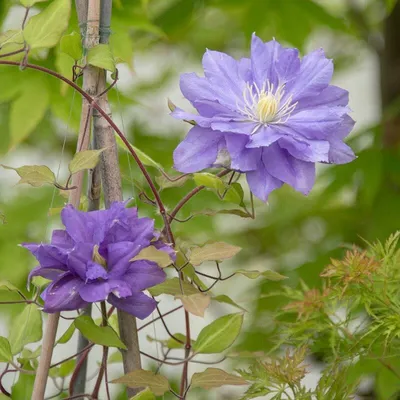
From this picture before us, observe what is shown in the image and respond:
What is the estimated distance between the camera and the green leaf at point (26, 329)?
40cm

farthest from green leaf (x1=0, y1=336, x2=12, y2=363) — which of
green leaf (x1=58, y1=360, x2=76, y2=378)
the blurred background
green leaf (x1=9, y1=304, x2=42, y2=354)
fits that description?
the blurred background

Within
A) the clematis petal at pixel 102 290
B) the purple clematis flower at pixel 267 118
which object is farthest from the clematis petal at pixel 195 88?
the clematis petal at pixel 102 290

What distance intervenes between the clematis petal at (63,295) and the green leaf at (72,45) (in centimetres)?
11

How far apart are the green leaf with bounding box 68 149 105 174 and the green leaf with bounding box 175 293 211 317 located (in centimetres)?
8

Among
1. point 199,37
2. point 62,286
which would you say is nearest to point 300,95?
point 62,286

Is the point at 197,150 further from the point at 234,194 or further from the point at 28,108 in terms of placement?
the point at 28,108

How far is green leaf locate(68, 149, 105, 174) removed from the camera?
13.4 inches

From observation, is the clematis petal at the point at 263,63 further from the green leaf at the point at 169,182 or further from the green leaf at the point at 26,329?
the green leaf at the point at 26,329

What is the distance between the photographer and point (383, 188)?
2.98 feet

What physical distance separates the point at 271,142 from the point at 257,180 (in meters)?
0.02

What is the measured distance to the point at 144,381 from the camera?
350 mm

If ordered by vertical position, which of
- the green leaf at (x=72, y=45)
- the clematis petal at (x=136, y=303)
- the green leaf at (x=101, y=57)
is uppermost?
the green leaf at (x=72, y=45)

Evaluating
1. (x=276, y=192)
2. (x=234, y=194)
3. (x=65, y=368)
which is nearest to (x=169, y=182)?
(x=234, y=194)

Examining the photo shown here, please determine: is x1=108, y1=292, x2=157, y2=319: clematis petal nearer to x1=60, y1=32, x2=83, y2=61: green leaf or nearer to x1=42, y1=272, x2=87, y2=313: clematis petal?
x1=42, y1=272, x2=87, y2=313: clematis petal
